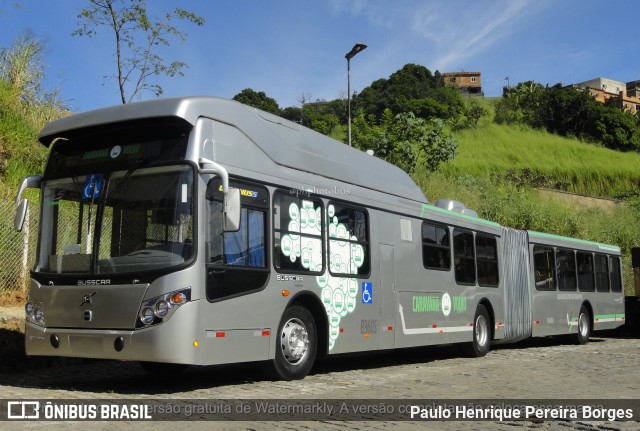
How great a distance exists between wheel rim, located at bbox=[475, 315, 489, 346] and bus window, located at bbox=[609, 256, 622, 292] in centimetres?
865

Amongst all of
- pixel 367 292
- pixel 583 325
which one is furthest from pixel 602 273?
pixel 367 292

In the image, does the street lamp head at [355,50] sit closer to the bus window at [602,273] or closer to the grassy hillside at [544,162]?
the bus window at [602,273]

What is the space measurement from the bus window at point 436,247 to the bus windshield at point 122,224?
5.82 metres

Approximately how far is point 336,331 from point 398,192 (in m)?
3.35

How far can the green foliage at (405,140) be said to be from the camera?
42188 mm

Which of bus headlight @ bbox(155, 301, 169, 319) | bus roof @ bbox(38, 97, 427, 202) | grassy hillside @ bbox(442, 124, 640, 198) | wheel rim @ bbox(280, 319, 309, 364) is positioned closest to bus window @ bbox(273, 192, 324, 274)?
bus roof @ bbox(38, 97, 427, 202)

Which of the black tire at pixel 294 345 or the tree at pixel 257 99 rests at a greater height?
the tree at pixel 257 99

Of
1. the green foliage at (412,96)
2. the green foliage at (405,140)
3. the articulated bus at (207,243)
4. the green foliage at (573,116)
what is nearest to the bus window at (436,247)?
the articulated bus at (207,243)

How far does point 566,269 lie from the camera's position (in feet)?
60.5

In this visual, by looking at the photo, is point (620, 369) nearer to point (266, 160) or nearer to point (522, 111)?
point (266, 160)

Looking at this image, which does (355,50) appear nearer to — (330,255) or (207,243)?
(330,255)

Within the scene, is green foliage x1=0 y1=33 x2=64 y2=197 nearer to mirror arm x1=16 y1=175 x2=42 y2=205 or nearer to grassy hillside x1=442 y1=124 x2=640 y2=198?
mirror arm x1=16 y1=175 x2=42 y2=205

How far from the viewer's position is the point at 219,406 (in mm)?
6750

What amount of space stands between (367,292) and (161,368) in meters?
3.13
